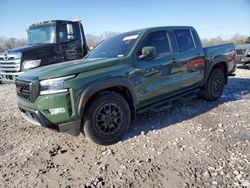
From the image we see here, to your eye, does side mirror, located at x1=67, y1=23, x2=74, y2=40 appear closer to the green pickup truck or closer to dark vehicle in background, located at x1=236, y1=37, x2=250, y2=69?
the green pickup truck

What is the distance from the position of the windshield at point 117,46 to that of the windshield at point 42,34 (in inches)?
145

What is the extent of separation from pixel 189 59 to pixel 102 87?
7.89 feet

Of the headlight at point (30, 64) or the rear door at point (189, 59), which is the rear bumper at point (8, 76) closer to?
the headlight at point (30, 64)

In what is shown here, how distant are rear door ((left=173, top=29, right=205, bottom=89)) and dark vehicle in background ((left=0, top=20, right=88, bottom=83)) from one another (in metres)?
4.45

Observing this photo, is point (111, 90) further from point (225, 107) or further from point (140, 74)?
point (225, 107)

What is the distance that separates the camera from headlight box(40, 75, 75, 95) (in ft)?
11.5

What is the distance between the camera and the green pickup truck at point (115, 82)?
3561 millimetres

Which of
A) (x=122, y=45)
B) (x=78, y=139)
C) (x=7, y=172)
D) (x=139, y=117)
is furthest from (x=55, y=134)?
(x=122, y=45)

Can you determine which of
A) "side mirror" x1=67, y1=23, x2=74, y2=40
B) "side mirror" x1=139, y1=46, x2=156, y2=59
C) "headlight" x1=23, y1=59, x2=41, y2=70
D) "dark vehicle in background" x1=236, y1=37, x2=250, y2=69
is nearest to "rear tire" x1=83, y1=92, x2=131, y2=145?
"side mirror" x1=139, y1=46, x2=156, y2=59

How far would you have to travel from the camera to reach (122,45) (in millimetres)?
4621

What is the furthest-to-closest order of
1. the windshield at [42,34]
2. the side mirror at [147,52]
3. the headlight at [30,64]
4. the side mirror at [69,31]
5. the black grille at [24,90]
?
the side mirror at [69,31], the windshield at [42,34], the headlight at [30,64], the side mirror at [147,52], the black grille at [24,90]

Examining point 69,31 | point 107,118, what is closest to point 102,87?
point 107,118

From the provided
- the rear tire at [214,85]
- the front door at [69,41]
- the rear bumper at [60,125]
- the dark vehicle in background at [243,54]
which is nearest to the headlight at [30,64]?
the front door at [69,41]

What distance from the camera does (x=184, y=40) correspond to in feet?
17.7
